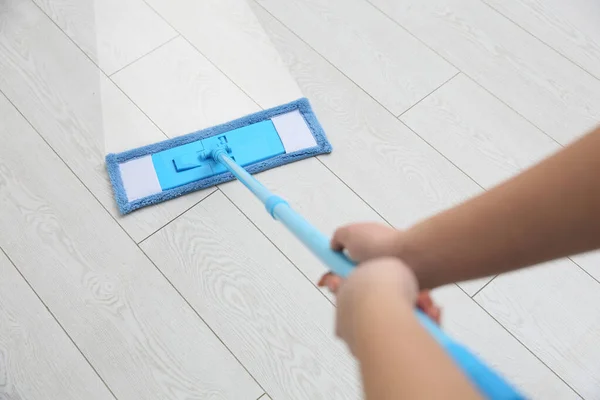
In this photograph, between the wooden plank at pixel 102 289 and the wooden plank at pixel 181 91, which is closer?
the wooden plank at pixel 102 289

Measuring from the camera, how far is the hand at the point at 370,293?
0.49m

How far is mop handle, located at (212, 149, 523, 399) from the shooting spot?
46 cm

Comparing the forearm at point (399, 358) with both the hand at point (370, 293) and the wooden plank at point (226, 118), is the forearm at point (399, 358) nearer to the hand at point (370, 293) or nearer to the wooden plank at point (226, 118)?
the hand at point (370, 293)

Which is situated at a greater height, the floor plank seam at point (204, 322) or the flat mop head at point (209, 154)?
the flat mop head at point (209, 154)

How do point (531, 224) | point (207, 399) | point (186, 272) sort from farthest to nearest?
point (186, 272)
point (207, 399)
point (531, 224)

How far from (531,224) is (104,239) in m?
0.81

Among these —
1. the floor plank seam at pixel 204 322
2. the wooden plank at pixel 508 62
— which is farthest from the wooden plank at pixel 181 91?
the wooden plank at pixel 508 62

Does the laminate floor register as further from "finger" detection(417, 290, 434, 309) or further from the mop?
"finger" detection(417, 290, 434, 309)

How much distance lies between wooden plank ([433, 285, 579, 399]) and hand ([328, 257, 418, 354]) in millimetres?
545

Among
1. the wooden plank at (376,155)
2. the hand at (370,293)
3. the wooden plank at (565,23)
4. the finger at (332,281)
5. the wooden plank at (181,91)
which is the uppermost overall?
the hand at (370,293)

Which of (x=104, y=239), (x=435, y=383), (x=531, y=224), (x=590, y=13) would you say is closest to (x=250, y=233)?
(x=104, y=239)

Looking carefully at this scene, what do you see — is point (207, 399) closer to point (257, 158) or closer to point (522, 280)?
point (257, 158)

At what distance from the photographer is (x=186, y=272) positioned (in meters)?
1.12

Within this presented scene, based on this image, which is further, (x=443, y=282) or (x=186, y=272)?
(x=186, y=272)
